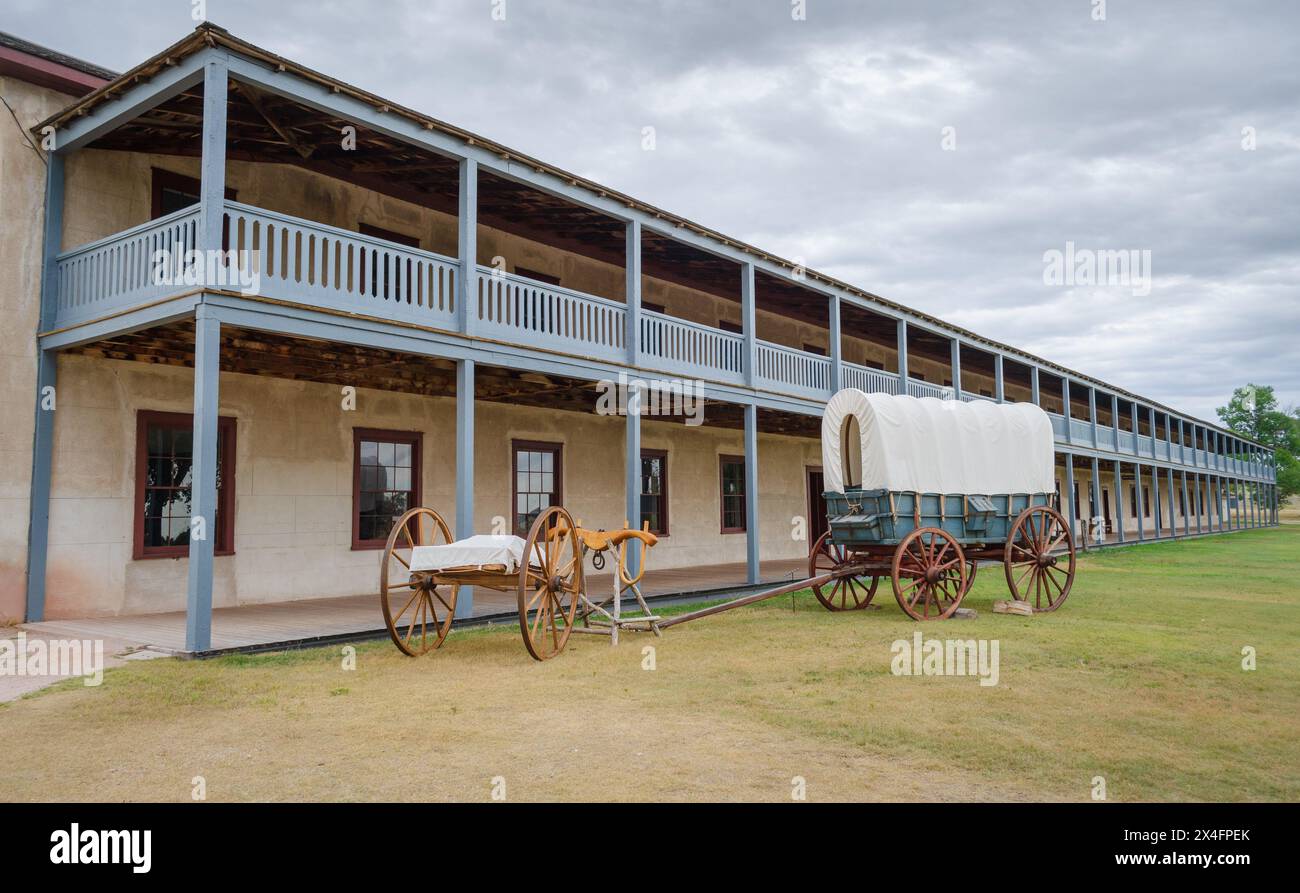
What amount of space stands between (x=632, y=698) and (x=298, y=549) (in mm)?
7435

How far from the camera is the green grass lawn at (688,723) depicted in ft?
15.5

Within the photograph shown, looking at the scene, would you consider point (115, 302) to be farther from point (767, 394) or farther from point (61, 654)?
point (767, 394)

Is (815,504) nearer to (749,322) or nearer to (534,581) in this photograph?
(749,322)

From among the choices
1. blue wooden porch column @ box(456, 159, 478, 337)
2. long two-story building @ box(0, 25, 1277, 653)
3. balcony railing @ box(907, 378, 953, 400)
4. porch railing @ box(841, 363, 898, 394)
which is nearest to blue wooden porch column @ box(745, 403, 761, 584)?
long two-story building @ box(0, 25, 1277, 653)

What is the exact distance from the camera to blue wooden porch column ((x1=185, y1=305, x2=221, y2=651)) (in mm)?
8070

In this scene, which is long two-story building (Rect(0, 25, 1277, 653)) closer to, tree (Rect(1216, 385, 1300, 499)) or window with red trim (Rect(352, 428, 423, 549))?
window with red trim (Rect(352, 428, 423, 549))

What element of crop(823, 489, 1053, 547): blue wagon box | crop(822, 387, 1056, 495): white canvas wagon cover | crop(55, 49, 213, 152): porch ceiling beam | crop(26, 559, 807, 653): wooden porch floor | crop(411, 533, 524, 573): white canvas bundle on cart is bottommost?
crop(26, 559, 807, 653): wooden porch floor

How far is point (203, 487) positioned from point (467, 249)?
4323 millimetres

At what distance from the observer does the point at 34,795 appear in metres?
4.61

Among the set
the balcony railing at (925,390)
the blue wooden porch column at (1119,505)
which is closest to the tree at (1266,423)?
the blue wooden porch column at (1119,505)

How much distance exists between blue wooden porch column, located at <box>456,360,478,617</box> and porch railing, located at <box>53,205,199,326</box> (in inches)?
127

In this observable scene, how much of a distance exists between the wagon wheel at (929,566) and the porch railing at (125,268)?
838 centimetres

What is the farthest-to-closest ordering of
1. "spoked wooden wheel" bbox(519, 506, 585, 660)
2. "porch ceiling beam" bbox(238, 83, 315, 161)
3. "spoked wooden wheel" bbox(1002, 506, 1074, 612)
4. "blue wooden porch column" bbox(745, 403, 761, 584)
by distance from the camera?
"blue wooden porch column" bbox(745, 403, 761, 584) → "spoked wooden wheel" bbox(1002, 506, 1074, 612) → "porch ceiling beam" bbox(238, 83, 315, 161) → "spoked wooden wheel" bbox(519, 506, 585, 660)

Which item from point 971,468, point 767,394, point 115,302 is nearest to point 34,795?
point 115,302
